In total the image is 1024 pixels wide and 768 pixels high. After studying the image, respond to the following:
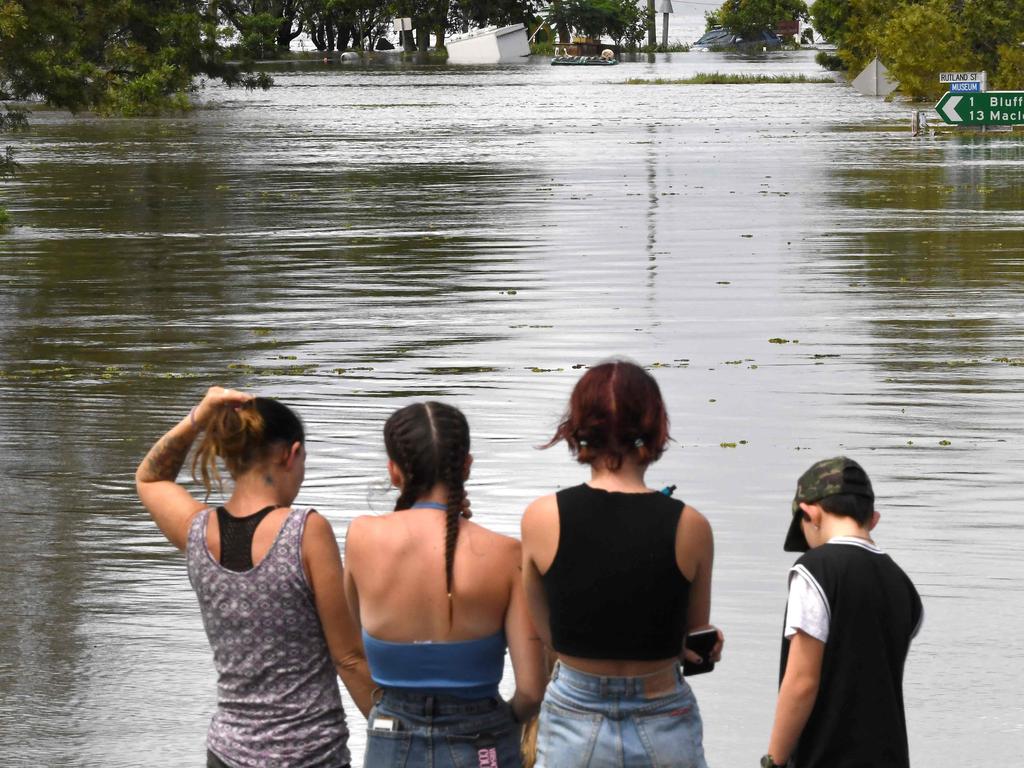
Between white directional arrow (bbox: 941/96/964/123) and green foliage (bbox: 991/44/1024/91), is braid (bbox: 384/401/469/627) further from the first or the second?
green foliage (bbox: 991/44/1024/91)

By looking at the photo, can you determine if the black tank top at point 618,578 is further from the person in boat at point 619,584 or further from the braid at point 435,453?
the braid at point 435,453

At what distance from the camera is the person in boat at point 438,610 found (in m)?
3.85

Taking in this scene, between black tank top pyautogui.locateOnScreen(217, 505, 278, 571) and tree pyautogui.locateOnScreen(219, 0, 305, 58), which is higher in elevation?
tree pyautogui.locateOnScreen(219, 0, 305, 58)

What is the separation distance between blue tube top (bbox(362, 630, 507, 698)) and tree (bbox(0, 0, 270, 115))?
61.8 ft

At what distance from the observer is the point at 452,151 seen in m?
40.0

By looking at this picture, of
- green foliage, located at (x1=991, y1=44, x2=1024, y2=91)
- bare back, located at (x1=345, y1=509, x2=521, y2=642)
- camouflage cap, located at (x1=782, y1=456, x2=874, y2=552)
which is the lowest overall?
bare back, located at (x1=345, y1=509, x2=521, y2=642)

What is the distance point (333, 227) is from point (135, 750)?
18.2 metres

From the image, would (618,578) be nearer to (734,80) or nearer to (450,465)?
(450,465)

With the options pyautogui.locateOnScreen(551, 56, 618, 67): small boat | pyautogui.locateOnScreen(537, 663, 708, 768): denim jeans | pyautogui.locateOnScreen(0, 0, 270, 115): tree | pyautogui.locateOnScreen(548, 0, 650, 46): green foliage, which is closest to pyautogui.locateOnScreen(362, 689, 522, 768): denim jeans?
pyautogui.locateOnScreen(537, 663, 708, 768): denim jeans

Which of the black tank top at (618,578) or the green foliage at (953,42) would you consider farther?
the green foliage at (953,42)

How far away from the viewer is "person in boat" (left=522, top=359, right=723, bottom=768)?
380 cm

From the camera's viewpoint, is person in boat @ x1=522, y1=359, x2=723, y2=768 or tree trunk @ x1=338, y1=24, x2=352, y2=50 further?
tree trunk @ x1=338, y1=24, x2=352, y2=50

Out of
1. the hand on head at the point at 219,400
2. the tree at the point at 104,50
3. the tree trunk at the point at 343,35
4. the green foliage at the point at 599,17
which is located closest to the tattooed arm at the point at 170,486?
the hand on head at the point at 219,400

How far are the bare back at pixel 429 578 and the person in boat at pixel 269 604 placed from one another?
138mm
